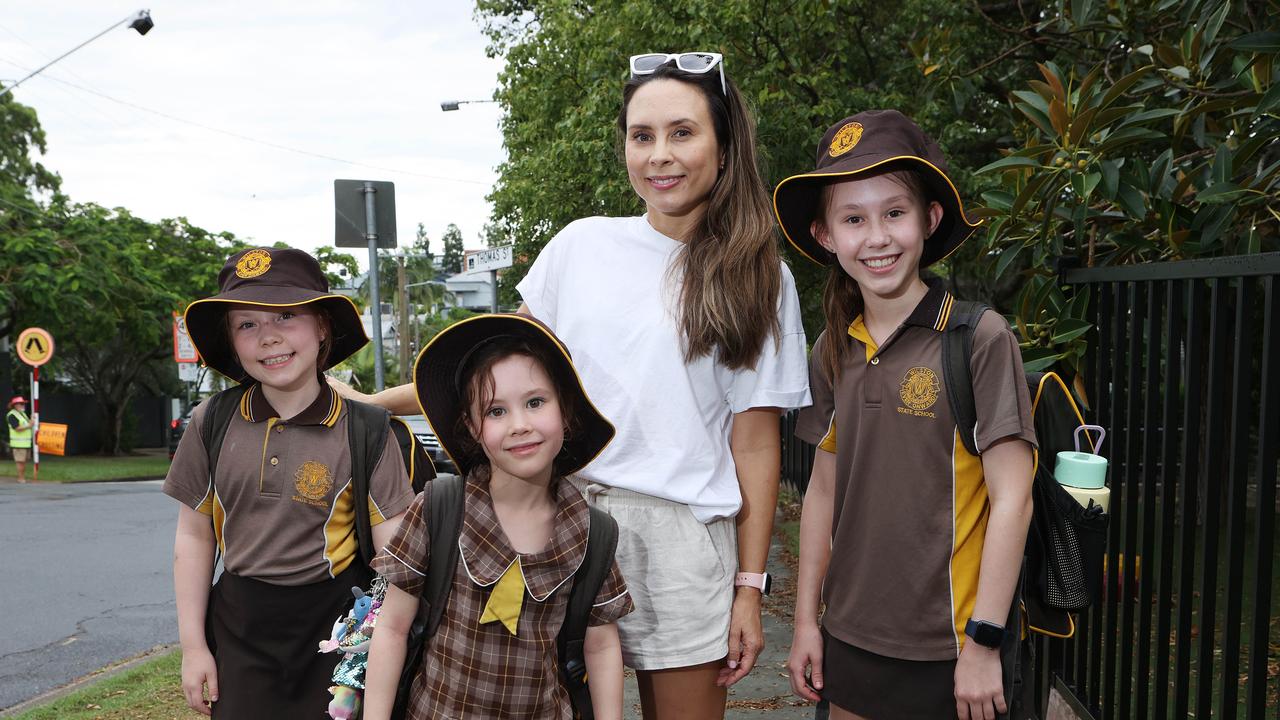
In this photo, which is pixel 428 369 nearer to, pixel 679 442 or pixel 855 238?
pixel 679 442

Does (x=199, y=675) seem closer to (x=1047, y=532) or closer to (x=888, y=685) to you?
(x=888, y=685)

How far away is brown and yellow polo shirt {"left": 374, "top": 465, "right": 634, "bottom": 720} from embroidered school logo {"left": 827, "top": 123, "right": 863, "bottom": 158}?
1.06 metres

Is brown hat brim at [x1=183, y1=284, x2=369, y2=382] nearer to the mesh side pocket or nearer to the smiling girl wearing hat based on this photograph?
the smiling girl wearing hat

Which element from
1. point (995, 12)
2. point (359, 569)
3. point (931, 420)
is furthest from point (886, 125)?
point (995, 12)

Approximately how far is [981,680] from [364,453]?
1.57 m

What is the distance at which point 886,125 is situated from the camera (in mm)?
2299

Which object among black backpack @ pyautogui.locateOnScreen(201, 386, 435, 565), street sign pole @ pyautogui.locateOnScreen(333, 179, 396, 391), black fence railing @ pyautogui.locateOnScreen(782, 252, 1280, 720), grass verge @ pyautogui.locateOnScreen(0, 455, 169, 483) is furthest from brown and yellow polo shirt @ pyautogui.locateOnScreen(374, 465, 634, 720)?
grass verge @ pyautogui.locateOnScreen(0, 455, 169, 483)

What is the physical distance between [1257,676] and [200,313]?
9.12 ft

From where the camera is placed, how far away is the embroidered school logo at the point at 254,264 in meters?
2.62

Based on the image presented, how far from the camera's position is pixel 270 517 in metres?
2.51

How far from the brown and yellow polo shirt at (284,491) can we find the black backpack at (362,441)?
17 mm

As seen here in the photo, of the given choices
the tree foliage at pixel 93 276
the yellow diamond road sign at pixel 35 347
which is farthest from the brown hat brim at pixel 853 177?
the tree foliage at pixel 93 276

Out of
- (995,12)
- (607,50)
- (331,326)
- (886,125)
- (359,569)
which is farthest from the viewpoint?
(607,50)

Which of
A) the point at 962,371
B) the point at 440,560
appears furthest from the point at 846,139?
the point at 440,560
